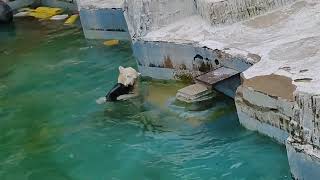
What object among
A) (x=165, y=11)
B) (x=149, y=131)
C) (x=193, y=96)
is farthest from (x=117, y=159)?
(x=165, y=11)

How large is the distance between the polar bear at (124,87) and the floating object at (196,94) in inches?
35.5

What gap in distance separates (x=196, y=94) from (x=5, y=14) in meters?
8.60

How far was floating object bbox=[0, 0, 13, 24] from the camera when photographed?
47.2ft

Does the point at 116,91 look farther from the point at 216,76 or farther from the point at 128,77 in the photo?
the point at 216,76

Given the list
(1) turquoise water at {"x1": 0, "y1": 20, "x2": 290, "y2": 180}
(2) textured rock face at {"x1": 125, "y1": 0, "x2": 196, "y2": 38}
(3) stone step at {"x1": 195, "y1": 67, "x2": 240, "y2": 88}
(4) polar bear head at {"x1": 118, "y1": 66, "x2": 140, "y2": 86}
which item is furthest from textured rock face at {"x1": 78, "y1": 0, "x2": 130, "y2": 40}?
(3) stone step at {"x1": 195, "y1": 67, "x2": 240, "y2": 88}

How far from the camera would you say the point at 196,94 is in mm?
7312

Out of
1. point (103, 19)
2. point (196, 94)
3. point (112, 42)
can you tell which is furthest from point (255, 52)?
point (103, 19)

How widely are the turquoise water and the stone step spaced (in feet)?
1.38

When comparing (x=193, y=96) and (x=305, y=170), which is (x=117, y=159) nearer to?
(x=193, y=96)

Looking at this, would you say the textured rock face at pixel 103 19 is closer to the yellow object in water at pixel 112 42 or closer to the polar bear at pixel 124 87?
the yellow object in water at pixel 112 42

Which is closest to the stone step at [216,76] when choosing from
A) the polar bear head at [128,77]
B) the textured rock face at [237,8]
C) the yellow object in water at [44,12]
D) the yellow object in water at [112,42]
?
the textured rock face at [237,8]

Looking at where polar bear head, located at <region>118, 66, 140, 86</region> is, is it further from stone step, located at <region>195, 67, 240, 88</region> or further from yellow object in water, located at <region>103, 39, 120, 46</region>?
yellow object in water, located at <region>103, 39, 120, 46</region>

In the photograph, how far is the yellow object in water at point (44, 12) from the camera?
48.0ft

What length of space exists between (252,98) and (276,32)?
1409mm
